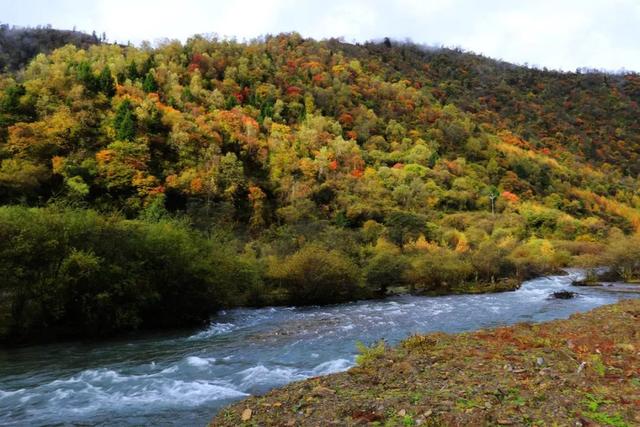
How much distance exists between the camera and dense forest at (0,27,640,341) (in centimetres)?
2853

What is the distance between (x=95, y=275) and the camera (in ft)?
Result: 88.8

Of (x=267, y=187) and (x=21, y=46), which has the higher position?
(x=21, y=46)

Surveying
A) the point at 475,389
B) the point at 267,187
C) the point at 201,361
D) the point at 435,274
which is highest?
Answer: the point at 267,187

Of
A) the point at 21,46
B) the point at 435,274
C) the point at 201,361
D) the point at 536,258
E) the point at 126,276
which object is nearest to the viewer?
the point at 201,361

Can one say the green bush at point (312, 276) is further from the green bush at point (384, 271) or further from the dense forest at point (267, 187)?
the green bush at point (384, 271)

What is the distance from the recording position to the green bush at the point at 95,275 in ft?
83.8

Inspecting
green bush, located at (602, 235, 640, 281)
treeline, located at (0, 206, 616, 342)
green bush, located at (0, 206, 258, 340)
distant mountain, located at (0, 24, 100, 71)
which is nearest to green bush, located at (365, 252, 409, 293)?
treeline, located at (0, 206, 616, 342)

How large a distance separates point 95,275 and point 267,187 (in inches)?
2588

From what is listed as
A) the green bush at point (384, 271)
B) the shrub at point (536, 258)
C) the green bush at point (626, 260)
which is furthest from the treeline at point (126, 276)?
the green bush at point (626, 260)

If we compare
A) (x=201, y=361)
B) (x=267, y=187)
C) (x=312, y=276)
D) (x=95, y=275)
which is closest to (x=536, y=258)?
(x=312, y=276)

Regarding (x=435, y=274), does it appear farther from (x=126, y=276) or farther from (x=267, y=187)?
(x=267, y=187)

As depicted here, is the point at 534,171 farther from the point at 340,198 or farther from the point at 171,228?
the point at 171,228

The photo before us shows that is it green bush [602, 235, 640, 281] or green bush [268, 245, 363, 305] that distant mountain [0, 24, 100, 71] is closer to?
green bush [268, 245, 363, 305]

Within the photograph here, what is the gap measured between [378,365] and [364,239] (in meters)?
52.9
